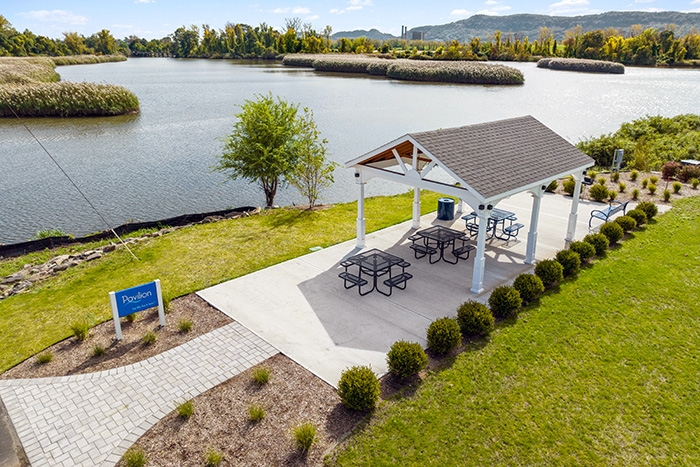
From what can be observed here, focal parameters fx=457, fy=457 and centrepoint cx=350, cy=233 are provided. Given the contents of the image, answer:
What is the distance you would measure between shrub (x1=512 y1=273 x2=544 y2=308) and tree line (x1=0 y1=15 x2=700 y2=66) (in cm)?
9343

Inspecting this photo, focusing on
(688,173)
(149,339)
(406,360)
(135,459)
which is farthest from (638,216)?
(135,459)

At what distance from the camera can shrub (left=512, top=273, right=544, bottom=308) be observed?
10312 millimetres

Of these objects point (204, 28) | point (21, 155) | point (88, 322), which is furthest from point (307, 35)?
point (88, 322)

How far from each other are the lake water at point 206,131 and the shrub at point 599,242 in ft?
35.3

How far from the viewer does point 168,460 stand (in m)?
6.39

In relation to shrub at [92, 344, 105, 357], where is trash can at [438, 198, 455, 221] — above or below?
above

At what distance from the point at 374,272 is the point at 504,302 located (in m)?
2.97

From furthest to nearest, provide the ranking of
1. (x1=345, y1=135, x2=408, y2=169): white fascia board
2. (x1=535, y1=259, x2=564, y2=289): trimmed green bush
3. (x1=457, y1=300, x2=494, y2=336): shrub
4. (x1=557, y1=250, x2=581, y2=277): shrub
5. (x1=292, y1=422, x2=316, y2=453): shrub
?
(x1=557, y1=250, x2=581, y2=277): shrub < (x1=345, y1=135, x2=408, y2=169): white fascia board < (x1=535, y1=259, x2=564, y2=289): trimmed green bush < (x1=457, y1=300, x2=494, y2=336): shrub < (x1=292, y1=422, x2=316, y2=453): shrub

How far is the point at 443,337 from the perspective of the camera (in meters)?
8.43

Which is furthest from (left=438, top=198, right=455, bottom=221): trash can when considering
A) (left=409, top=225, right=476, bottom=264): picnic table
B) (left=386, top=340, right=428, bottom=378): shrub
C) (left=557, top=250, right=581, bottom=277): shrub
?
(left=386, top=340, right=428, bottom=378): shrub

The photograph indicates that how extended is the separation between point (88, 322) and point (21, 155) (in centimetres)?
2188

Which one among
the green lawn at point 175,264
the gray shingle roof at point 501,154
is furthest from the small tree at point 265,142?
the gray shingle roof at point 501,154

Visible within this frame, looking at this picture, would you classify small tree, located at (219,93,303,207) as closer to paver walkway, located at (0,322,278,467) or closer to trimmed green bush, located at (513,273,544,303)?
paver walkway, located at (0,322,278,467)

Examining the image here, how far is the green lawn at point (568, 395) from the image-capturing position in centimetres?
643
